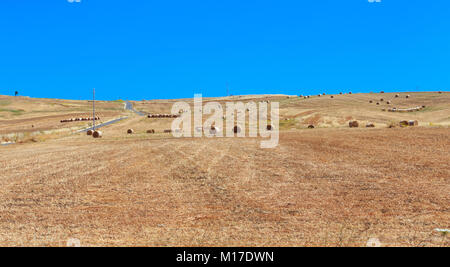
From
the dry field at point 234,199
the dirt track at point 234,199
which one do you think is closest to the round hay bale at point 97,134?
the dry field at point 234,199

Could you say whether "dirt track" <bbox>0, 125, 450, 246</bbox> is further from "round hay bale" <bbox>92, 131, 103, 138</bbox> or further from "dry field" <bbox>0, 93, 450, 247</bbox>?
"round hay bale" <bbox>92, 131, 103, 138</bbox>

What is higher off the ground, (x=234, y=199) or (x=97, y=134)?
(x=97, y=134)

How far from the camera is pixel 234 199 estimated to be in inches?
411

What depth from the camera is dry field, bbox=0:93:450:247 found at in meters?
7.25

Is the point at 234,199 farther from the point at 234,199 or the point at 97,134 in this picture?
the point at 97,134

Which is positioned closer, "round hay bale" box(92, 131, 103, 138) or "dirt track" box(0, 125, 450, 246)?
"dirt track" box(0, 125, 450, 246)

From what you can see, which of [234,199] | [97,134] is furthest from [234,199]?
[97,134]

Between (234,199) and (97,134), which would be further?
(97,134)

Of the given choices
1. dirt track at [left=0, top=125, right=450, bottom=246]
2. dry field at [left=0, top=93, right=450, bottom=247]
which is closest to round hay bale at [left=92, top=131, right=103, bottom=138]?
dry field at [left=0, top=93, right=450, bottom=247]

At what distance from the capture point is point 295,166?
15820 millimetres

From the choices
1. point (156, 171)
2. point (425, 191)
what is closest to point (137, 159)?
point (156, 171)
